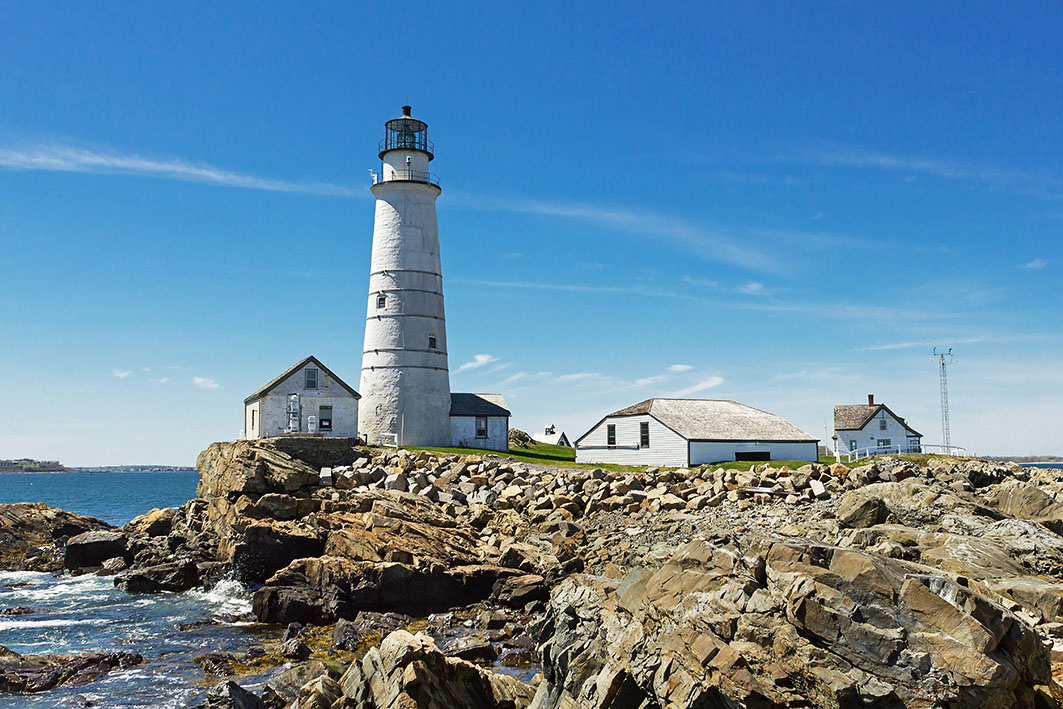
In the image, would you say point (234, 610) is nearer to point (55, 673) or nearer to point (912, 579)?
point (55, 673)

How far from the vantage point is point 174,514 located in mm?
33500

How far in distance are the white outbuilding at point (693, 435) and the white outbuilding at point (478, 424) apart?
7685 mm

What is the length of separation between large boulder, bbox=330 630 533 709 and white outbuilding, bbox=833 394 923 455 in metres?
45.4

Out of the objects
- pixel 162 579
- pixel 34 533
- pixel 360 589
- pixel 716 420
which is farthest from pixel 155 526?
pixel 716 420

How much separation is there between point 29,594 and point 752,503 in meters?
22.1

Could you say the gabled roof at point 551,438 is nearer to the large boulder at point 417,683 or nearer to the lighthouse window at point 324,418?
the lighthouse window at point 324,418

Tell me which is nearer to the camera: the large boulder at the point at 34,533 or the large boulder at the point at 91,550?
the large boulder at the point at 91,550

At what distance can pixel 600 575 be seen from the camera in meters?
19.2

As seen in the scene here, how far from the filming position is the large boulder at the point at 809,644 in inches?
323

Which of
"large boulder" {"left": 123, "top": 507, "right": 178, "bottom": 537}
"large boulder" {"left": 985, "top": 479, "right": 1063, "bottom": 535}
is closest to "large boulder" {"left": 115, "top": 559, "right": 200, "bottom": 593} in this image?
"large boulder" {"left": 123, "top": 507, "right": 178, "bottom": 537}

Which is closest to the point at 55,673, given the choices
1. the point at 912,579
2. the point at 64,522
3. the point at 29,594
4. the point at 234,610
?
the point at 234,610

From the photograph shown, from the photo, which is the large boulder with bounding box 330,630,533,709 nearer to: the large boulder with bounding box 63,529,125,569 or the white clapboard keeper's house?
the large boulder with bounding box 63,529,125,569

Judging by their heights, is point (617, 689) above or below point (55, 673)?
above

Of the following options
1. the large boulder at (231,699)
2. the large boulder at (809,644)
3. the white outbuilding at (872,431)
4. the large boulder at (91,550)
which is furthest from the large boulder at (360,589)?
the white outbuilding at (872,431)
